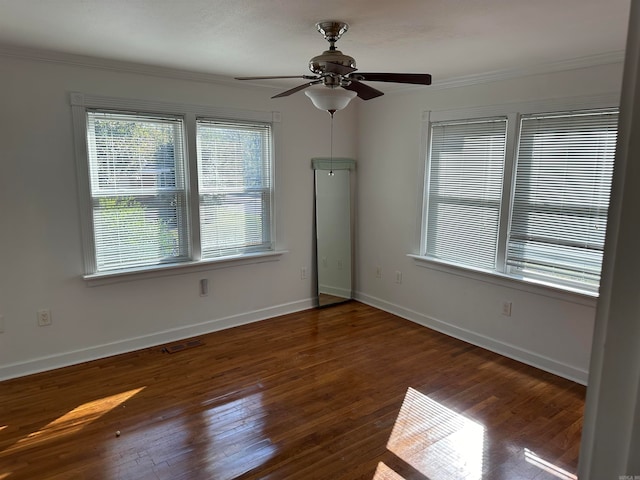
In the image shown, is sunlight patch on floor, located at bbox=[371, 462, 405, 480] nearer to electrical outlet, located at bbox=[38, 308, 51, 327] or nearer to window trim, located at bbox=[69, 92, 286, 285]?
window trim, located at bbox=[69, 92, 286, 285]

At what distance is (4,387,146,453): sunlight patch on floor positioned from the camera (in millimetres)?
2521

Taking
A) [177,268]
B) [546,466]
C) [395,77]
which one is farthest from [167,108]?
[546,466]

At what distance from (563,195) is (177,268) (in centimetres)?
324

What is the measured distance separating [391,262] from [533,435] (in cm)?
236

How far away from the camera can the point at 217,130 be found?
157 inches

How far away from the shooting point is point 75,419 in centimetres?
272

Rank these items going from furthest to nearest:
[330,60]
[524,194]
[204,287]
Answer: [204,287] → [524,194] → [330,60]

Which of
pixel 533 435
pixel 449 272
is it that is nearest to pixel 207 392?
pixel 533 435

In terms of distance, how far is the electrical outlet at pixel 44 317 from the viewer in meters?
3.31

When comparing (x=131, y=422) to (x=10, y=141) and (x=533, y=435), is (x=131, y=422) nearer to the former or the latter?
(x=10, y=141)

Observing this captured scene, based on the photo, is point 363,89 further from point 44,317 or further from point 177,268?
point 44,317

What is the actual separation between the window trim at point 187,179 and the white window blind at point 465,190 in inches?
61.9

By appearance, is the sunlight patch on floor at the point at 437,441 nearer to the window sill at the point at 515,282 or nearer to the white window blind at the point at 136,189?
the window sill at the point at 515,282

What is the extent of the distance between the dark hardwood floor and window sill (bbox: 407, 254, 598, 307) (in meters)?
0.62
